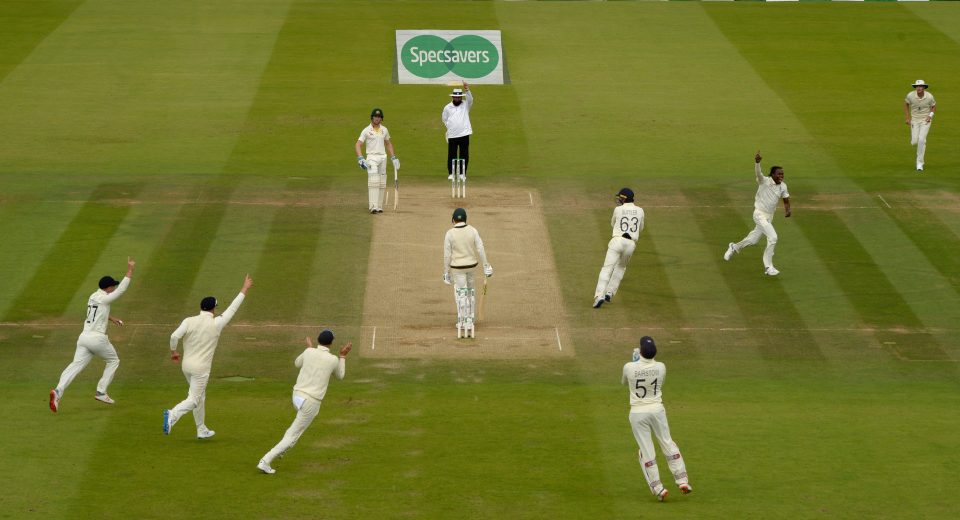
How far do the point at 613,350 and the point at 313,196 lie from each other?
1059 centimetres

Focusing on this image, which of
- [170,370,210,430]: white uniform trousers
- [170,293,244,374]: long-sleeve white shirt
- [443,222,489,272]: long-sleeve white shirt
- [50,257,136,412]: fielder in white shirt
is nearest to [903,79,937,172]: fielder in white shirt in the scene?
[443,222,489,272]: long-sleeve white shirt

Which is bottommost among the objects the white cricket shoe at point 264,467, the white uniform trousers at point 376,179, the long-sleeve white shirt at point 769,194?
the white uniform trousers at point 376,179

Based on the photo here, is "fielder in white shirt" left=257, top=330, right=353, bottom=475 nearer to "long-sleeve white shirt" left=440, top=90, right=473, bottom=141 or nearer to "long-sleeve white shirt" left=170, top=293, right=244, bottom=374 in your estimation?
"long-sleeve white shirt" left=170, top=293, right=244, bottom=374

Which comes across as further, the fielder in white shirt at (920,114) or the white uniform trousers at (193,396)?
the fielder in white shirt at (920,114)

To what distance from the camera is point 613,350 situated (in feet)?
80.3

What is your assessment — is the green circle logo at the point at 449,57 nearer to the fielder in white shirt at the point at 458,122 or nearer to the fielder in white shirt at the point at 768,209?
the fielder in white shirt at the point at 458,122

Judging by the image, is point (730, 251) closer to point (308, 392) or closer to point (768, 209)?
point (768, 209)

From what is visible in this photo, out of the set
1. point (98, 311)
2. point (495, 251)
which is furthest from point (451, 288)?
point (98, 311)

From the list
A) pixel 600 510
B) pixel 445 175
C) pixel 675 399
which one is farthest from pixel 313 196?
pixel 600 510

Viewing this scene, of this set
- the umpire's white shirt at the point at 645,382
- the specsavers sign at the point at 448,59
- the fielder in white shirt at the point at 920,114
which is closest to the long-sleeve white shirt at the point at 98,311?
the umpire's white shirt at the point at 645,382

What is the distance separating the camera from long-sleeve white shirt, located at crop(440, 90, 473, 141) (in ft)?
105

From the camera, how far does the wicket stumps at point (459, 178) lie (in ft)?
106

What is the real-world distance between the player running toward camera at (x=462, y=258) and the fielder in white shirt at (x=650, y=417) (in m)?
6.43

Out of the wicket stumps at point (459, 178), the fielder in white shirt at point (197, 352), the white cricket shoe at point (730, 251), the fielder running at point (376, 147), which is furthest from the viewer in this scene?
the wicket stumps at point (459, 178)
